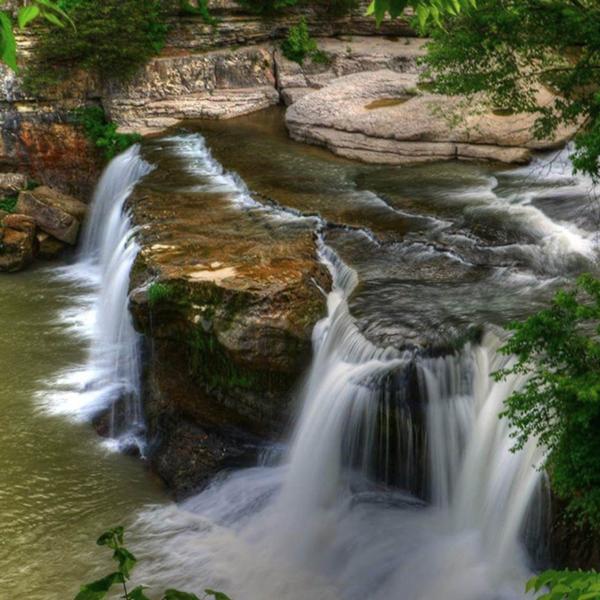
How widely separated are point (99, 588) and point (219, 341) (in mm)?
5887

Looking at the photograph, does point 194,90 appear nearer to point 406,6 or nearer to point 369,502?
point 369,502

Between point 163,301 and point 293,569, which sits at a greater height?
point 163,301

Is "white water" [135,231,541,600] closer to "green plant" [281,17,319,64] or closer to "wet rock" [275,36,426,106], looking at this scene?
"wet rock" [275,36,426,106]

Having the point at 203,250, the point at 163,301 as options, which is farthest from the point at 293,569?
the point at 203,250

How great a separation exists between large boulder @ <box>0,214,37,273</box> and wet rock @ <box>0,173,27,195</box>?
1.24 m

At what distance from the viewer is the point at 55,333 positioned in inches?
440

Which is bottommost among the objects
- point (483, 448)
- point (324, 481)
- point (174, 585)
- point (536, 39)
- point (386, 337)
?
point (174, 585)

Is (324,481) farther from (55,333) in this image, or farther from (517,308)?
(55,333)

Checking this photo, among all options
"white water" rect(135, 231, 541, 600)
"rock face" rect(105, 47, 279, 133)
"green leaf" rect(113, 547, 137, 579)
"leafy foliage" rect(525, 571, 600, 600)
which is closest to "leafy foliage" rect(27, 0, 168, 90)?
"rock face" rect(105, 47, 279, 133)

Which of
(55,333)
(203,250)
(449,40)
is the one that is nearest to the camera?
(449,40)

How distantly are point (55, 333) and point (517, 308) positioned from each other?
6.59 m

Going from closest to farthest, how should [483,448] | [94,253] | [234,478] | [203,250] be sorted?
[483,448] < [234,478] < [203,250] < [94,253]

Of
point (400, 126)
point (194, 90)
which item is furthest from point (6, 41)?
point (194, 90)

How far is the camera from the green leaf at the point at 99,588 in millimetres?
1976
